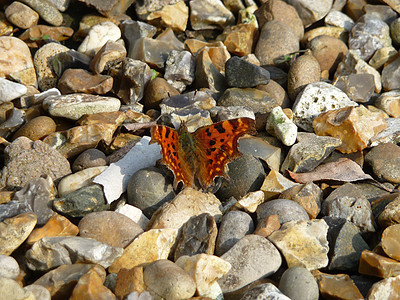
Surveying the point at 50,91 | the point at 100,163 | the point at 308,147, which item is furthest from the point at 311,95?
the point at 50,91

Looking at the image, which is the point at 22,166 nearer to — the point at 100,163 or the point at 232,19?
the point at 100,163

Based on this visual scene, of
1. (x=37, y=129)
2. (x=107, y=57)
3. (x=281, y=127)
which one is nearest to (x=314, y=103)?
(x=281, y=127)

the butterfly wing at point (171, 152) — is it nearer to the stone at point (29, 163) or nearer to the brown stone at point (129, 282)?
the brown stone at point (129, 282)

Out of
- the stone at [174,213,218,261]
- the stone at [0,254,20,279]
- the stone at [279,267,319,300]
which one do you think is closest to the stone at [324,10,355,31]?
the stone at [174,213,218,261]

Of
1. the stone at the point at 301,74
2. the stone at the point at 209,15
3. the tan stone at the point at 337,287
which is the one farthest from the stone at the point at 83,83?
the tan stone at the point at 337,287

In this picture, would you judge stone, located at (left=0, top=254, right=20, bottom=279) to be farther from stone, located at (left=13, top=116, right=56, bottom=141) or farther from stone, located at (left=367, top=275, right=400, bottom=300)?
stone, located at (left=367, top=275, right=400, bottom=300)

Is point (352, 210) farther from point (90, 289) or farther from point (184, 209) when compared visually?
point (90, 289)
